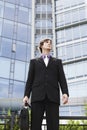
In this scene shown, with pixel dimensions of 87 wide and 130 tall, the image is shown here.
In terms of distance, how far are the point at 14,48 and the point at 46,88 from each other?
29204 millimetres

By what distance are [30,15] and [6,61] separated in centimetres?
831

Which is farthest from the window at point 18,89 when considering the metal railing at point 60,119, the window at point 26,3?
the metal railing at point 60,119

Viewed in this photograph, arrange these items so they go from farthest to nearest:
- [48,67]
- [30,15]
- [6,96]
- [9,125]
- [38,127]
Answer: [30,15] < [6,96] < [9,125] < [48,67] < [38,127]

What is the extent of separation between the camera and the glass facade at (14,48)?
30.5m

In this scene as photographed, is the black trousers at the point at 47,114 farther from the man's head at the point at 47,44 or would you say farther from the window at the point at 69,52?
the window at the point at 69,52

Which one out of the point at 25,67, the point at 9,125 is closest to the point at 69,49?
the point at 25,67

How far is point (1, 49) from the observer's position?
104ft

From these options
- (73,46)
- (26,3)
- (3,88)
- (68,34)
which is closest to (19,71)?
(3,88)

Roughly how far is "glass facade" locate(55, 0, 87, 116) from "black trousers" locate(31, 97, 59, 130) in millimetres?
31107

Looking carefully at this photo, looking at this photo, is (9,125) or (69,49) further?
(69,49)

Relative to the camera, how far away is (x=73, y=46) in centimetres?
3938

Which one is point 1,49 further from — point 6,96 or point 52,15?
point 52,15

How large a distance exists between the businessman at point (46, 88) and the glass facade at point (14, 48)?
84.8 feet

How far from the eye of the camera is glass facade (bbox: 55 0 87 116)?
118 ft
